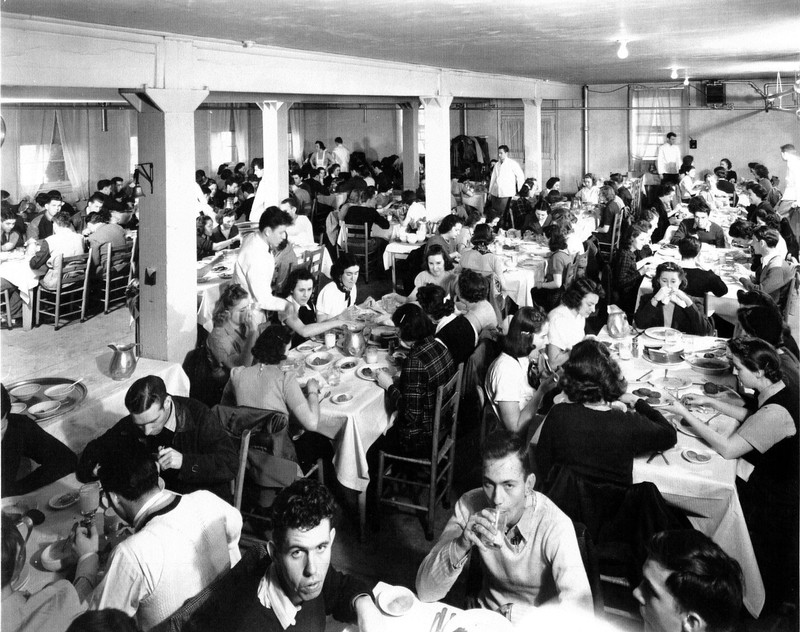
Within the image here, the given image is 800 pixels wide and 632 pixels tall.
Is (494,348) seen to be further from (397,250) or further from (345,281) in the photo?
(397,250)

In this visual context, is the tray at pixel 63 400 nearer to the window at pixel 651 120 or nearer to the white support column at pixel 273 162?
the white support column at pixel 273 162

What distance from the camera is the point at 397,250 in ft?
26.5

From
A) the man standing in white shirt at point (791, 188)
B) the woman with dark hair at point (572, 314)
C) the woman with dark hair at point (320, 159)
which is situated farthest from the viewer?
the woman with dark hair at point (320, 159)

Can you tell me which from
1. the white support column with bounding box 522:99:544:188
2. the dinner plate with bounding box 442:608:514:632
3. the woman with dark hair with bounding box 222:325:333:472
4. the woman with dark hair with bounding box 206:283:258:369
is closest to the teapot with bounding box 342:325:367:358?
the woman with dark hair with bounding box 206:283:258:369

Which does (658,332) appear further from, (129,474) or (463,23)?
(129,474)

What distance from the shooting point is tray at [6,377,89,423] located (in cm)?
349

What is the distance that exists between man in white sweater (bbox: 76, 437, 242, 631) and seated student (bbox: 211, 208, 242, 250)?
572 cm

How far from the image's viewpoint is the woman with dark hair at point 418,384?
370cm

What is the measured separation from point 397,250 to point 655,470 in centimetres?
541

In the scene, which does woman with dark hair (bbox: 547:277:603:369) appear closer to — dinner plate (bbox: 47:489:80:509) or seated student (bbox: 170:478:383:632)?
seated student (bbox: 170:478:383:632)

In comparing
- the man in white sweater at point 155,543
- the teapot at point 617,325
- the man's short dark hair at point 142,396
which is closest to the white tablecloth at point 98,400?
the man's short dark hair at point 142,396

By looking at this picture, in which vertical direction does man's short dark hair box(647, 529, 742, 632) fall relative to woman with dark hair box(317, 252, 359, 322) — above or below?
below

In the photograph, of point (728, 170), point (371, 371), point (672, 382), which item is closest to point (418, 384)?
point (371, 371)

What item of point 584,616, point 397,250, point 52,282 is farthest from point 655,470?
point 52,282
